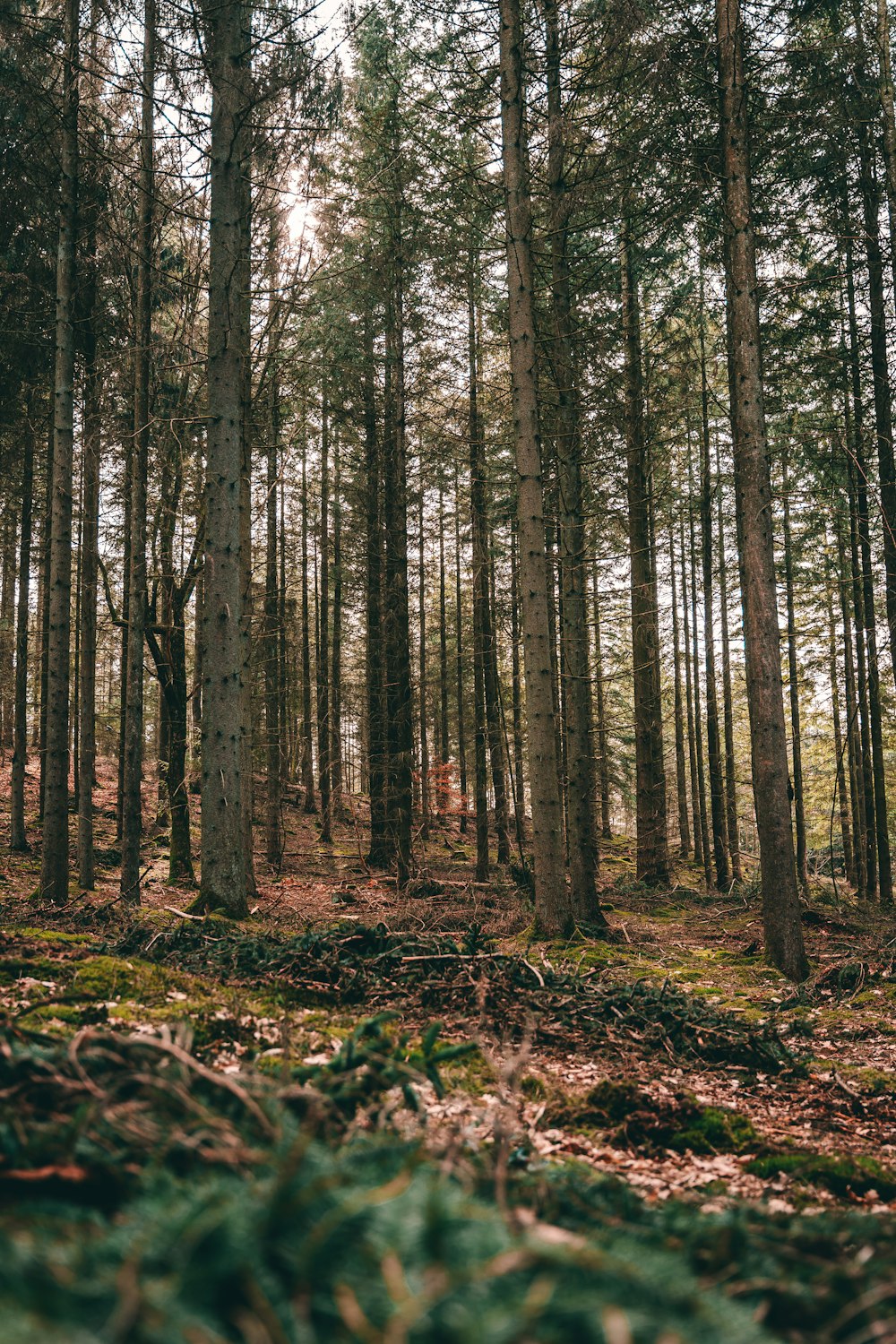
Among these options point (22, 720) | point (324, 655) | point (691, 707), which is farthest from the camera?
point (691, 707)

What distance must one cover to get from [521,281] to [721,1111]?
8.30 metres

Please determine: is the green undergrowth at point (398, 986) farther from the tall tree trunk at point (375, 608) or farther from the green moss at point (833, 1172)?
the tall tree trunk at point (375, 608)

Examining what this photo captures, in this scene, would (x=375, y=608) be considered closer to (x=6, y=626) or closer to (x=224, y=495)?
(x=224, y=495)

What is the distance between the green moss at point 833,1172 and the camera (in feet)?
9.66

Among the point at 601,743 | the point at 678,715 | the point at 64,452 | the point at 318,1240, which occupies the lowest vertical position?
the point at 318,1240

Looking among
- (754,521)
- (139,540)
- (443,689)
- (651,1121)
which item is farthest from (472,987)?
(443,689)

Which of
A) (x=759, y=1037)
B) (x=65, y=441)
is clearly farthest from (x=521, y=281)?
(x=759, y=1037)

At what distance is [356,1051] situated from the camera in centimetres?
260

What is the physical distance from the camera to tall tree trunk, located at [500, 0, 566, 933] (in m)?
8.17

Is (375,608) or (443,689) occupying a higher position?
(375,608)

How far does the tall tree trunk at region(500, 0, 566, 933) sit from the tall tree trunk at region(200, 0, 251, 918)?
302 cm

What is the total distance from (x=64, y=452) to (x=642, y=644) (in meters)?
10.6

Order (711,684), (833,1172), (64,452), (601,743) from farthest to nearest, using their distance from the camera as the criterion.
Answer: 1. (601,743)
2. (711,684)
3. (64,452)
4. (833,1172)

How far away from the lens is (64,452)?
9.85 m
